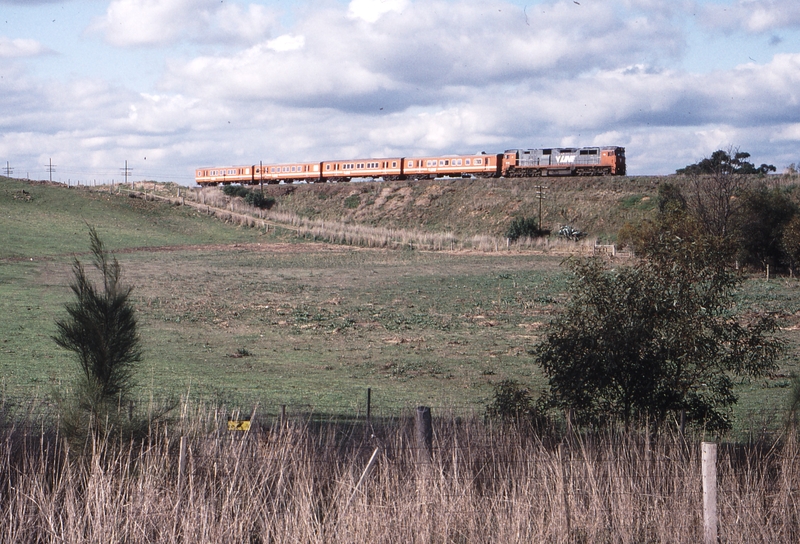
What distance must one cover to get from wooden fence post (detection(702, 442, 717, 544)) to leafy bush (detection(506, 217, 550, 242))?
6659 centimetres

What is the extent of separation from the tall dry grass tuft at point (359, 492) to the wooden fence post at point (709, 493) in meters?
0.21

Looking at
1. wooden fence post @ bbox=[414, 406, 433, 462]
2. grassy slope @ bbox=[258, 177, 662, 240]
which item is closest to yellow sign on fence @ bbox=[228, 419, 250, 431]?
wooden fence post @ bbox=[414, 406, 433, 462]

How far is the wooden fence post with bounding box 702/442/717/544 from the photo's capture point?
7.64 m

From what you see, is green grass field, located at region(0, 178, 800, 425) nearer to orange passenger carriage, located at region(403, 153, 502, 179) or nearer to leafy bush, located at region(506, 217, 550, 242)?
leafy bush, located at region(506, 217, 550, 242)

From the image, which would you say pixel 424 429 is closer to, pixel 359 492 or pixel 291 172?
pixel 359 492

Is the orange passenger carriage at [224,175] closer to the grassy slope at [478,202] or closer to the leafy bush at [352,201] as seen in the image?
the grassy slope at [478,202]

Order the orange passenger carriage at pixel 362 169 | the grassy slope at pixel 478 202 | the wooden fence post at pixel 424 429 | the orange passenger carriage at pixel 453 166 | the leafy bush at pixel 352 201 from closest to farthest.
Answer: the wooden fence post at pixel 424 429 → the grassy slope at pixel 478 202 → the orange passenger carriage at pixel 453 166 → the orange passenger carriage at pixel 362 169 → the leafy bush at pixel 352 201

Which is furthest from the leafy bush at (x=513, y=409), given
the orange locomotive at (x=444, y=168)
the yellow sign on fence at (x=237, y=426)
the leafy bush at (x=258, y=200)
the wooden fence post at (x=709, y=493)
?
the leafy bush at (x=258, y=200)

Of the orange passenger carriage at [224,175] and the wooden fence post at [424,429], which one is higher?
the orange passenger carriage at [224,175]

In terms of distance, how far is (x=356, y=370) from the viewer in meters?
22.0

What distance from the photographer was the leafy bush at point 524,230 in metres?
74.9

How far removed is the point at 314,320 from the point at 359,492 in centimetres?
2350

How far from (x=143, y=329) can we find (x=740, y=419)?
63.8ft

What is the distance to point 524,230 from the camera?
2958 inches
